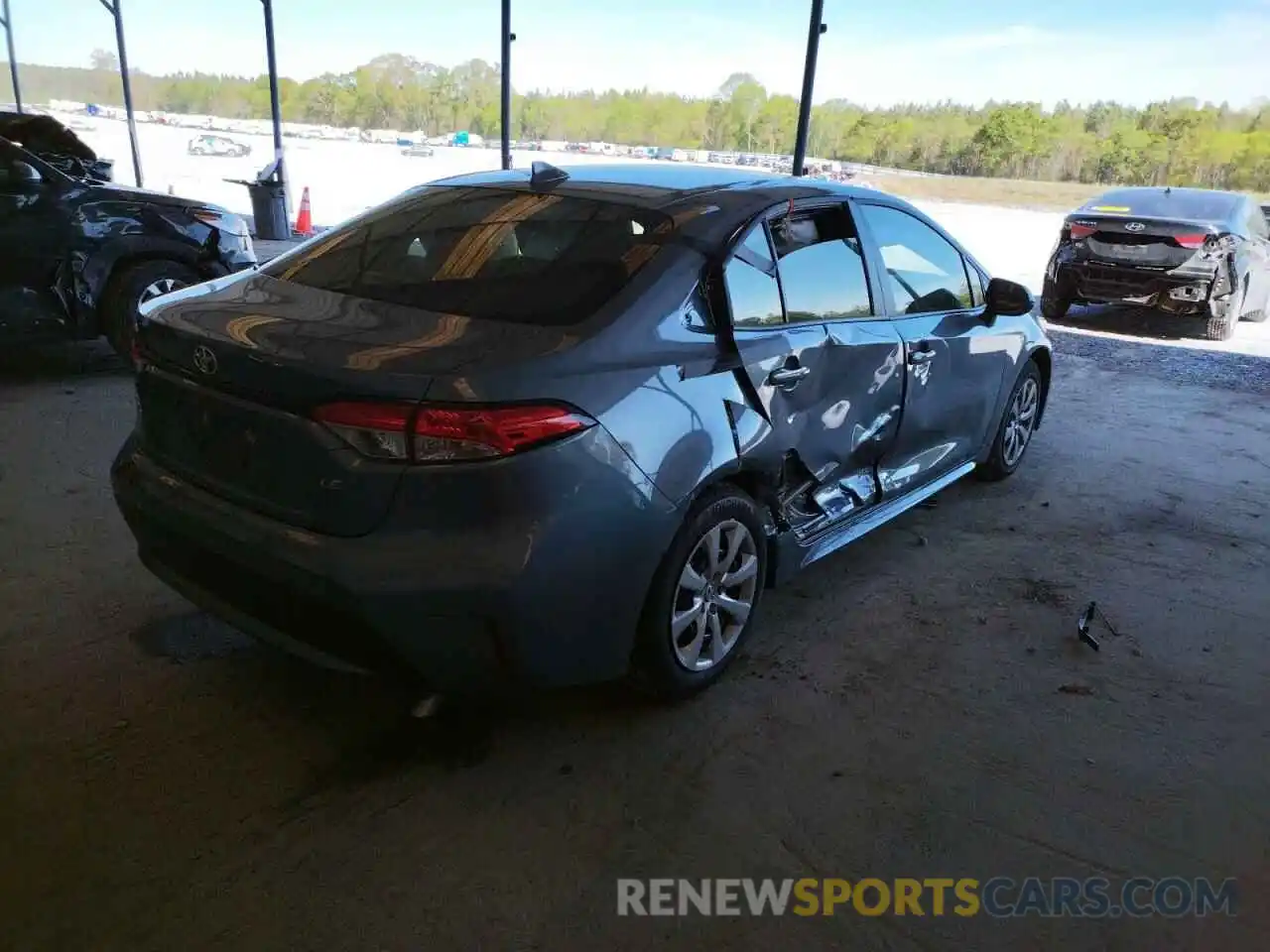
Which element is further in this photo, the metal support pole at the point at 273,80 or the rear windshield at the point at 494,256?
the metal support pole at the point at 273,80

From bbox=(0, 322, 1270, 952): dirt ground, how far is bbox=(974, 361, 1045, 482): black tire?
1.04 metres

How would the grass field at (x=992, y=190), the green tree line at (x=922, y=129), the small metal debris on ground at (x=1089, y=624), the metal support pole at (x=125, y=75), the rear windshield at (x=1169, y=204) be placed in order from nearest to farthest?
the small metal debris on ground at (x=1089, y=624)
the rear windshield at (x=1169, y=204)
the metal support pole at (x=125, y=75)
the grass field at (x=992, y=190)
the green tree line at (x=922, y=129)

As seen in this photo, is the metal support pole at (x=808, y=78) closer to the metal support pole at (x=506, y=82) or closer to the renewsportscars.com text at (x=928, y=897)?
the metal support pole at (x=506, y=82)

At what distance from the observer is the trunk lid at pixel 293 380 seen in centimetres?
215

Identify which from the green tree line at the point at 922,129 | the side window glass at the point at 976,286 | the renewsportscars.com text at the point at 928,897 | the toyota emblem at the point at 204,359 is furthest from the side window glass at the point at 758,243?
the green tree line at the point at 922,129

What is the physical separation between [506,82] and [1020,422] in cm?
814

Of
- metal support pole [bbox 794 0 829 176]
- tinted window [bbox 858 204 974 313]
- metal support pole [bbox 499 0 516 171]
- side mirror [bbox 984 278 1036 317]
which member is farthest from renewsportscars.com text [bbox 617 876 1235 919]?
metal support pole [bbox 499 0 516 171]

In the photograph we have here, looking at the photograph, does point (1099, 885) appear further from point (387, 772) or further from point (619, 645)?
point (387, 772)

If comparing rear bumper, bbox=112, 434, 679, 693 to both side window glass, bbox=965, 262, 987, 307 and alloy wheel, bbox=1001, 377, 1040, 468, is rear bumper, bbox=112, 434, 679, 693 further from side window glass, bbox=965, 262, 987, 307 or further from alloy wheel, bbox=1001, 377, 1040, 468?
alloy wheel, bbox=1001, 377, 1040, 468

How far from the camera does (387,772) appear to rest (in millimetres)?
2479

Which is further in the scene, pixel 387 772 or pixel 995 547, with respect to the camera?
pixel 995 547

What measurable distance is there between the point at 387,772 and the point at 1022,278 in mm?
12223

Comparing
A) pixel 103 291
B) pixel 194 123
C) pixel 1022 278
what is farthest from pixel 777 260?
pixel 194 123

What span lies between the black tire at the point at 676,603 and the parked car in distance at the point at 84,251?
15.4ft
